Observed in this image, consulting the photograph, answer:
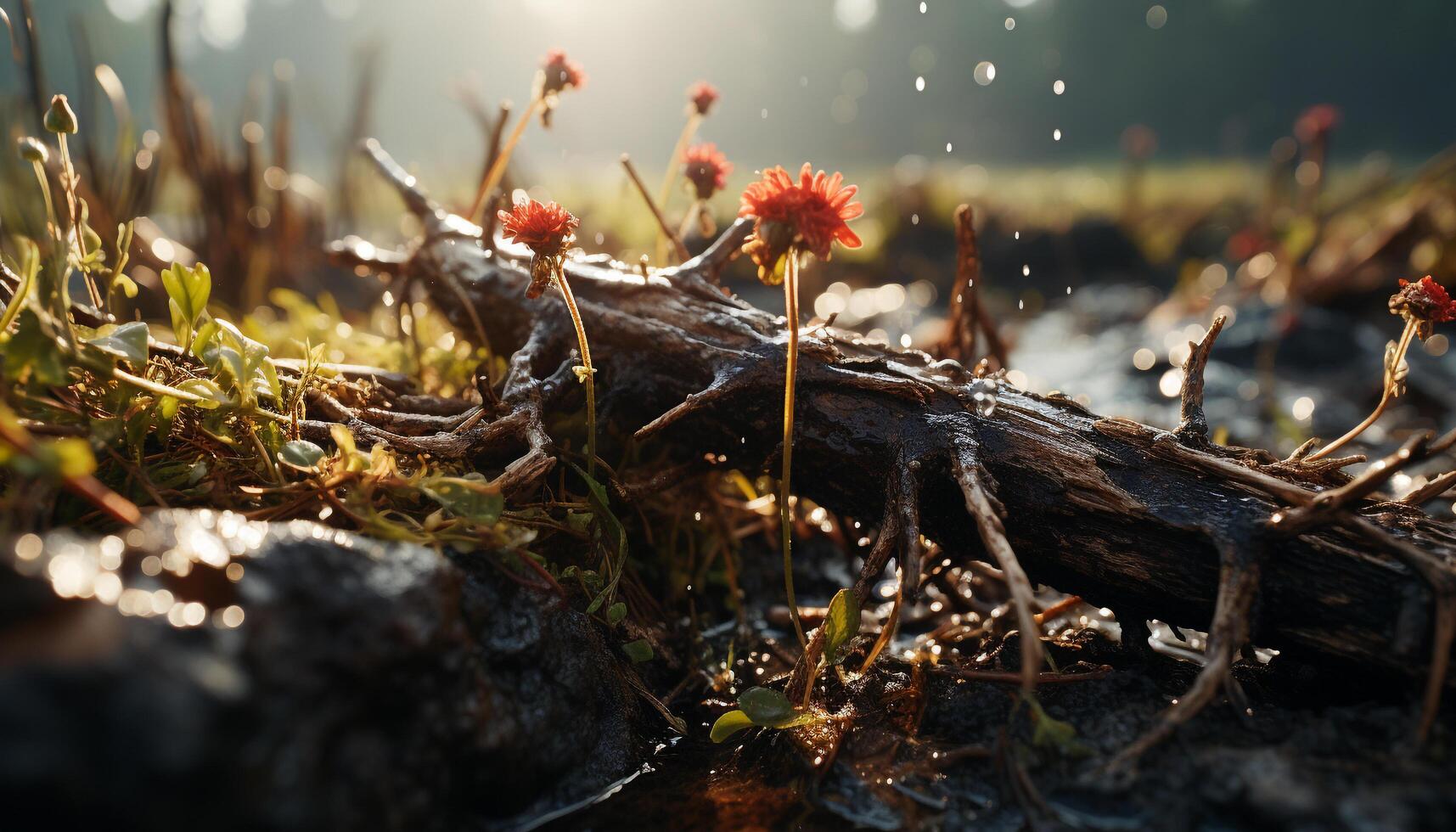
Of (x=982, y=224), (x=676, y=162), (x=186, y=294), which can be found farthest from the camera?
(x=982, y=224)

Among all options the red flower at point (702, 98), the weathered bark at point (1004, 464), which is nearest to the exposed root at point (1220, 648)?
the weathered bark at point (1004, 464)

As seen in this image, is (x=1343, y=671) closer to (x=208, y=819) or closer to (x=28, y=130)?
(x=208, y=819)

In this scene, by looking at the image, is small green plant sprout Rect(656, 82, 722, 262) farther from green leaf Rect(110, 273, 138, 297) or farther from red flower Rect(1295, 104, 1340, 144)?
red flower Rect(1295, 104, 1340, 144)

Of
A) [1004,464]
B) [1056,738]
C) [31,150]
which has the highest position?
[1004,464]

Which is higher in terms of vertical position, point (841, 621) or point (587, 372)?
point (587, 372)

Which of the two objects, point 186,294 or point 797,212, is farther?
point 186,294

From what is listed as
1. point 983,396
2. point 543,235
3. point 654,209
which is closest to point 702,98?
point 654,209

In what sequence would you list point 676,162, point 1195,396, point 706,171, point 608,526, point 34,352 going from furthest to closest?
point 676,162 → point 706,171 → point 608,526 → point 1195,396 → point 34,352

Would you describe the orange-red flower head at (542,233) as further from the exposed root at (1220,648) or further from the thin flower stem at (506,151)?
the exposed root at (1220,648)

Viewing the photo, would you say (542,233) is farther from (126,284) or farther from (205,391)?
(126,284)
